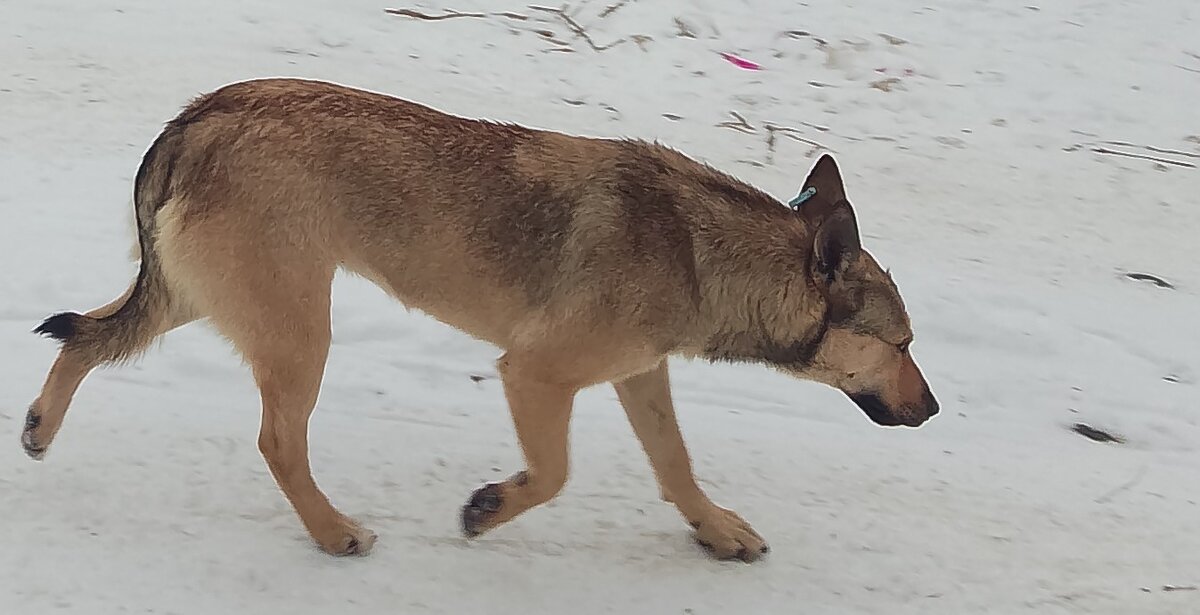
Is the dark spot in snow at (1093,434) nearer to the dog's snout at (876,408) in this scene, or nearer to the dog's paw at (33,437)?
the dog's snout at (876,408)

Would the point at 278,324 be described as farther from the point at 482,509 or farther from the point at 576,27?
the point at 576,27

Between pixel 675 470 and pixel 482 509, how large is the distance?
0.69m

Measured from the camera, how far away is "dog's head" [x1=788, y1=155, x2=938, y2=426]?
3.38 meters

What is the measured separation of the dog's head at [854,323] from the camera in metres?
3.38

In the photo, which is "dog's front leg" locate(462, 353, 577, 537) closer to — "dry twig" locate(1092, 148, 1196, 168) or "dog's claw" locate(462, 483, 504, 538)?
"dog's claw" locate(462, 483, 504, 538)

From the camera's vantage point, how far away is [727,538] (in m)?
3.82

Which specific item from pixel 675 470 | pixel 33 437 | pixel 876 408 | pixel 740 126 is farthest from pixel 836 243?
pixel 740 126

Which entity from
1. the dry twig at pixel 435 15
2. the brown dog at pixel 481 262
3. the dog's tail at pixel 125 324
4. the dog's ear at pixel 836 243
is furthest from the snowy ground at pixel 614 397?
the dog's ear at pixel 836 243

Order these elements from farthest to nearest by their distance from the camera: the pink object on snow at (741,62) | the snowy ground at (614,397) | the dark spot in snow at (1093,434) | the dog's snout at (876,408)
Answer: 1. the pink object on snow at (741,62)
2. the dark spot in snow at (1093,434)
3. the dog's snout at (876,408)
4. the snowy ground at (614,397)

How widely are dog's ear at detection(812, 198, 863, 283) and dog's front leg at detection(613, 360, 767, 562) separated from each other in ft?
2.15

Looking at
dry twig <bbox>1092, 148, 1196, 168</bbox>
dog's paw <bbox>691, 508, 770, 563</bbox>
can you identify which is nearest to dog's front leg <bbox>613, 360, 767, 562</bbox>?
dog's paw <bbox>691, 508, 770, 563</bbox>

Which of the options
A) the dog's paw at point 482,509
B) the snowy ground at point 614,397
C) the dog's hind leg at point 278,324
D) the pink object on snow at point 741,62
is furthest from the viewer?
the pink object on snow at point 741,62

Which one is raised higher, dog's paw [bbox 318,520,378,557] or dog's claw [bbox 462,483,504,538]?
dog's claw [bbox 462,483,504,538]

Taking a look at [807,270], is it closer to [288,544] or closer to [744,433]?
[744,433]
